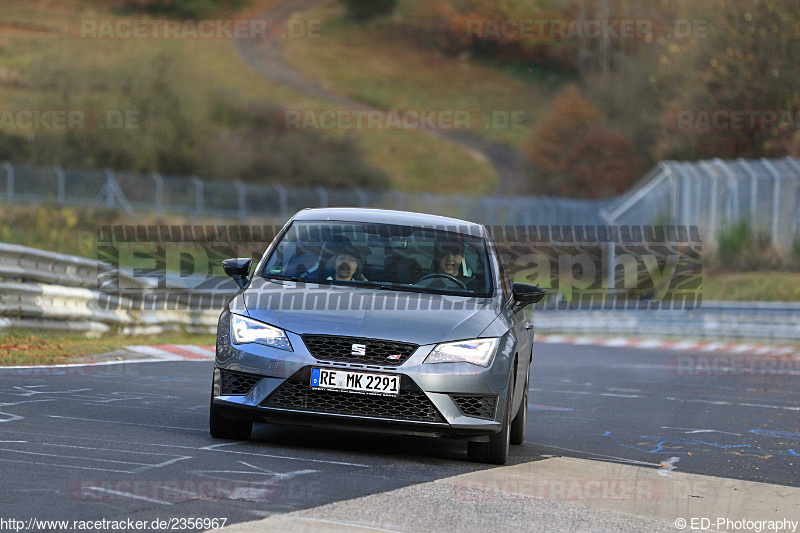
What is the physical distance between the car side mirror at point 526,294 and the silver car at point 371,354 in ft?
0.29

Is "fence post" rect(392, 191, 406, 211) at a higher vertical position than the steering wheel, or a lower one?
lower

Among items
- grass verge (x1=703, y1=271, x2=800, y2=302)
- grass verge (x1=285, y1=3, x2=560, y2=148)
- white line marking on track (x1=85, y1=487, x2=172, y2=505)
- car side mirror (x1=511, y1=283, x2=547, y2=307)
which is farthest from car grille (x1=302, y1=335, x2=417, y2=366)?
grass verge (x1=285, y1=3, x2=560, y2=148)

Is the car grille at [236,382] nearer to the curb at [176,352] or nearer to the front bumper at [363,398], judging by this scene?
the front bumper at [363,398]

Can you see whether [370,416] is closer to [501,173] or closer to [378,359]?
[378,359]

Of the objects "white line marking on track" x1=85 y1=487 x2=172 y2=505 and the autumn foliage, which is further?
the autumn foliage

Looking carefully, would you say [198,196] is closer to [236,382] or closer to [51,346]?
[51,346]

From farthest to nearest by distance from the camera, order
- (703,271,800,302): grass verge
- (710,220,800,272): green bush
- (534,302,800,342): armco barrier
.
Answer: (710,220,800,272): green bush < (703,271,800,302): grass verge < (534,302,800,342): armco barrier

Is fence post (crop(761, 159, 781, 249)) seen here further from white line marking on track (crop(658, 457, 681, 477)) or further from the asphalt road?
white line marking on track (crop(658, 457, 681, 477))

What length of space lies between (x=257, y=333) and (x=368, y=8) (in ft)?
345

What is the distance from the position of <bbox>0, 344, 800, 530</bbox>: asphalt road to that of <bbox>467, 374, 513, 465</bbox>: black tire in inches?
4.7

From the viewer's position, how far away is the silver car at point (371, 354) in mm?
8453

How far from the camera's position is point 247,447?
28.5 ft

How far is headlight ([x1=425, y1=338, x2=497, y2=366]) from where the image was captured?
28.1 ft

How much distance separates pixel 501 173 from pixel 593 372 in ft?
208
